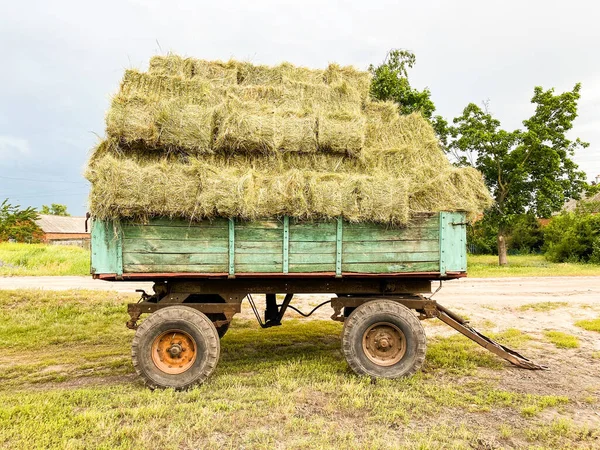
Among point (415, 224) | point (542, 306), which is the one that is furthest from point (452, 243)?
point (542, 306)

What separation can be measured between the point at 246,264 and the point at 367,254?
4.79 feet

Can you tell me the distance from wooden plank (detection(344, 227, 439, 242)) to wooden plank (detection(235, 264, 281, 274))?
91cm

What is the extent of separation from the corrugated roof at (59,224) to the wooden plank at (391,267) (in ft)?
156

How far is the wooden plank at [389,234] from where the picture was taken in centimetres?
520

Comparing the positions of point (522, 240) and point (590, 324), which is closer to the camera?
point (590, 324)

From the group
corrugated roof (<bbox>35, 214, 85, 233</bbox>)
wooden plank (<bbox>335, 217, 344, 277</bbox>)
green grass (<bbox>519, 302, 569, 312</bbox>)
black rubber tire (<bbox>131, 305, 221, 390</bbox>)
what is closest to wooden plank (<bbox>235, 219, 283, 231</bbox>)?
wooden plank (<bbox>335, 217, 344, 277</bbox>)

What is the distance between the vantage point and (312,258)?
202 inches

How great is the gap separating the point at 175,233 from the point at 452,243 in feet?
10.9

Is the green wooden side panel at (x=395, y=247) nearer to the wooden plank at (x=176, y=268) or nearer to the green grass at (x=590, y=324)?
the wooden plank at (x=176, y=268)

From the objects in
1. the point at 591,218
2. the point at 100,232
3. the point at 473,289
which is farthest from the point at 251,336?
the point at 591,218

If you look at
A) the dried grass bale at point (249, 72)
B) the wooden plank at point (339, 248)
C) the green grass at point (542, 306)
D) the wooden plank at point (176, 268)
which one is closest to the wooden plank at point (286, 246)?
the wooden plank at point (339, 248)

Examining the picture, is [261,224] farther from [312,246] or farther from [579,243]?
Answer: [579,243]

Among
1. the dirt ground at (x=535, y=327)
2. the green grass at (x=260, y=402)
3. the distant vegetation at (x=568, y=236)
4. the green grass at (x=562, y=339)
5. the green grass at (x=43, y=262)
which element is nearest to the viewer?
the green grass at (x=260, y=402)

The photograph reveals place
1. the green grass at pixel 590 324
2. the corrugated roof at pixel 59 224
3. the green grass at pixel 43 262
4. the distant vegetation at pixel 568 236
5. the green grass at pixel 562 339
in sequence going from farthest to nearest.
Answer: the corrugated roof at pixel 59 224 < the distant vegetation at pixel 568 236 < the green grass at pixel 43 262 < the green grass at pixel 590 324 < the green grass at pixel 562 339
